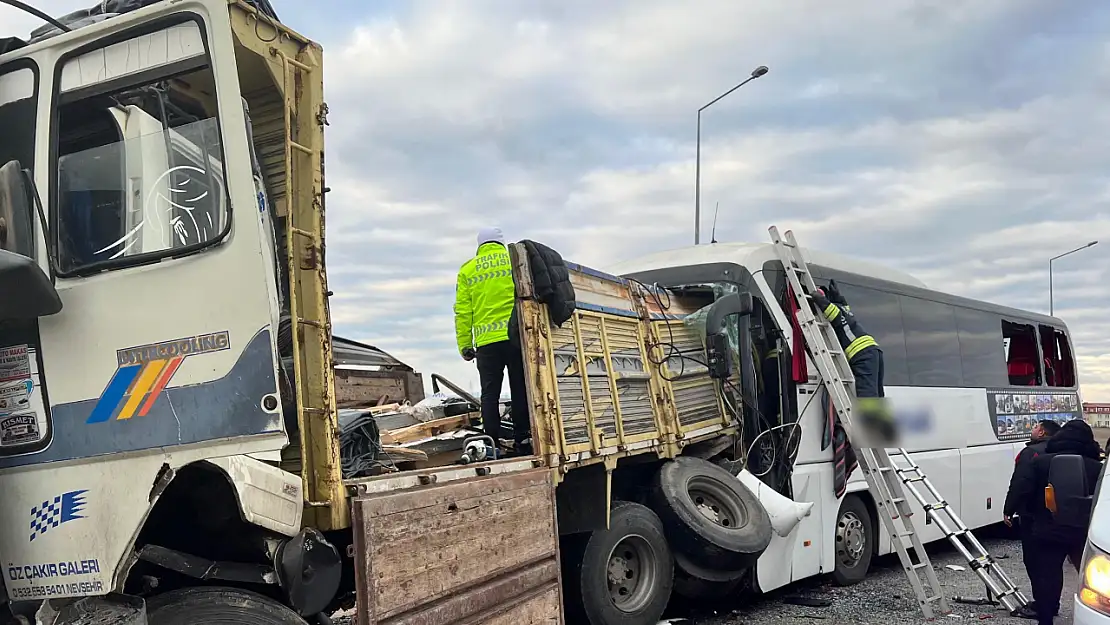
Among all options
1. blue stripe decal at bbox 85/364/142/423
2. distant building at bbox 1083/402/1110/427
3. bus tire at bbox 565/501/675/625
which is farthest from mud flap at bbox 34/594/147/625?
distant building at bbox 1083/402/1110/427

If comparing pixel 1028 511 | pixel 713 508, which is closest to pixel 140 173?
pixel 713 508

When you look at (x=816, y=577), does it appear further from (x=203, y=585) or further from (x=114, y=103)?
(x=114, y=103)

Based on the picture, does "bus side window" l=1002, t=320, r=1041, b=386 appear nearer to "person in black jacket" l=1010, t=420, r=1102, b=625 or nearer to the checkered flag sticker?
"person in black jacket" l=1010, t=420, r=1102, b=625

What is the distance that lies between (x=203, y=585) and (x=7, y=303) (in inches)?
45.7

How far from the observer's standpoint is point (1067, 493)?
239 inches

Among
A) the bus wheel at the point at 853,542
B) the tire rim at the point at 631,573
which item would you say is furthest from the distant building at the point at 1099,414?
the tire rim at the point at 631,573

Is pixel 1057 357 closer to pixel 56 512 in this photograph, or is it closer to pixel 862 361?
pixel 862 361

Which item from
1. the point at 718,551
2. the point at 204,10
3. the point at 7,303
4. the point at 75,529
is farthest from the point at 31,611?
the point at 718,551

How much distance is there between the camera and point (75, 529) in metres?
3.01

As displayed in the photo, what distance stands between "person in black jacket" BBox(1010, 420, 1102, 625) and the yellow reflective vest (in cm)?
416

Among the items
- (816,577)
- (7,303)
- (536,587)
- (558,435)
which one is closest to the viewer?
(7,303)

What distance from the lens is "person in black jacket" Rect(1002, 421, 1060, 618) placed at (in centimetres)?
675

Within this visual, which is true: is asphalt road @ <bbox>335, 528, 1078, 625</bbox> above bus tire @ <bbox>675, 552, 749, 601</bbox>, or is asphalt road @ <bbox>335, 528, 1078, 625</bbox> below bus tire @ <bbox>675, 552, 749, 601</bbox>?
below

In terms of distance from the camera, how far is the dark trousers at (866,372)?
7.89 metres
